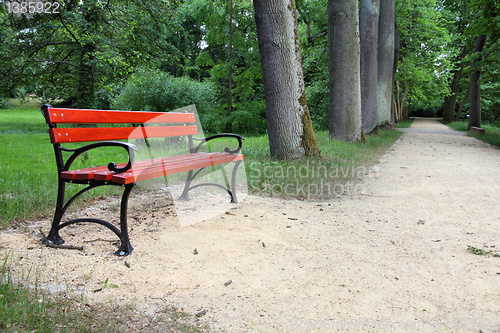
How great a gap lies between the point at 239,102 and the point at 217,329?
2213cm

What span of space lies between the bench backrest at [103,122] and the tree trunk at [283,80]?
7.94 ft

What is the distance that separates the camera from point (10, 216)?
3.62 metres

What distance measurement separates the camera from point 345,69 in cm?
1080

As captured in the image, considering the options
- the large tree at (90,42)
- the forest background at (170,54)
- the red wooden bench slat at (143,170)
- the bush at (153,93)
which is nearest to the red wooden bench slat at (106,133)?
the red wooden bench slat at (143,170)

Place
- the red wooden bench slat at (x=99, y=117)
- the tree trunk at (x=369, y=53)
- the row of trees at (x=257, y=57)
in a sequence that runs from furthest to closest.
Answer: the tree trunk at (x=369, y=53)
the row of trees at (x=257, y=57)
the red wooden bench slat at (x=99, y=117)

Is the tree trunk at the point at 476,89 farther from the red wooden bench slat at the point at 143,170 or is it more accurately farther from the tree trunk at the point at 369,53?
the red wooden bench slat at the point at 143,170

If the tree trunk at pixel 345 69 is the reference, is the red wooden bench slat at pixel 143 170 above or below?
below

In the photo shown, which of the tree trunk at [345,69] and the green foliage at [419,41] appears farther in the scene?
the green foliage at [419,41]

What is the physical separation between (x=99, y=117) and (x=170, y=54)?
507 inches

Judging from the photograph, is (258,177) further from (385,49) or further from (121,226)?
(385,49)

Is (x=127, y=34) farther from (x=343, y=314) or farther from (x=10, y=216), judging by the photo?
(x=343, y=314)

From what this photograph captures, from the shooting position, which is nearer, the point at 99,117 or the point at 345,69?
the point at 99,117

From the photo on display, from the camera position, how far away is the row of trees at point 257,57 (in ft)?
23.6

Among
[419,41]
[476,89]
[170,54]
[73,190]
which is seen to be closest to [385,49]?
[476,89]
